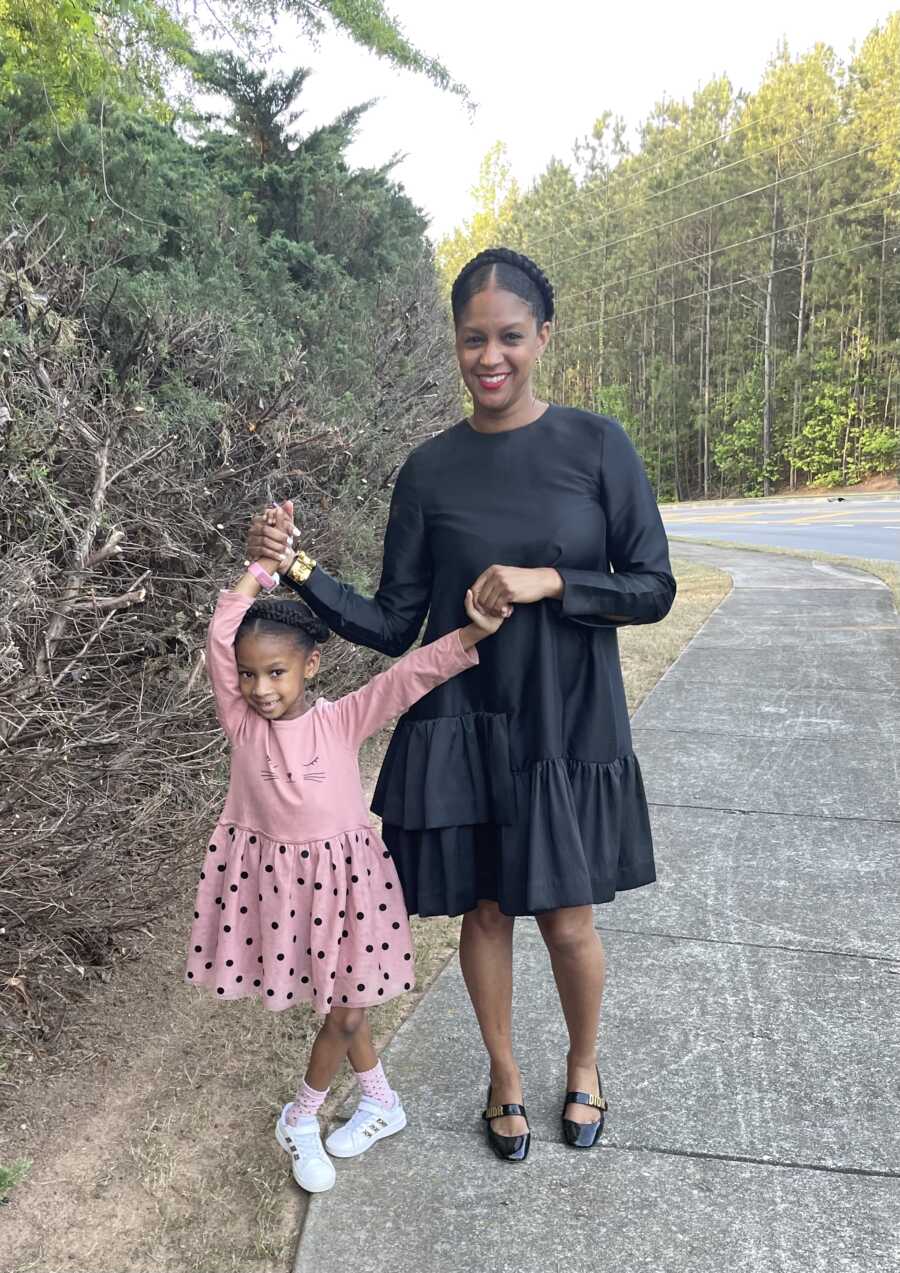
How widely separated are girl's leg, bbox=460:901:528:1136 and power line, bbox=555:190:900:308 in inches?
1481

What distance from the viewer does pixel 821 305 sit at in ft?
119

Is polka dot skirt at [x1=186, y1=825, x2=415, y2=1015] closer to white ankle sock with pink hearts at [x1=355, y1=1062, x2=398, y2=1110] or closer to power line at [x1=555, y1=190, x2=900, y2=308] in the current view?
white ankle sock with pink hearts at [x1=355, y1=1062, x2=398, y2=1110]

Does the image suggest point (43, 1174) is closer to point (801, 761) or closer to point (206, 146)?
point (801, 761)

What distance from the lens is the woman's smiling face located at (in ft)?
6.78

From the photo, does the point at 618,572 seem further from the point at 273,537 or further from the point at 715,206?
the point at 715,206

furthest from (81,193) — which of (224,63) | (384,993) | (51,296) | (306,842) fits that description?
(384,993)

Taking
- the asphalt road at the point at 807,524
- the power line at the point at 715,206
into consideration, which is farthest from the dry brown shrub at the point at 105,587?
the power line at the point at 715,206

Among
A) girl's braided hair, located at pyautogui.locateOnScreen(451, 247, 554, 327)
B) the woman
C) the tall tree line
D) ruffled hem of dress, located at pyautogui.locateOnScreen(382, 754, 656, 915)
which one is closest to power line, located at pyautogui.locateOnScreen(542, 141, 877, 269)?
the tall tree line

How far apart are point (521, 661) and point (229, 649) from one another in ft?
1.96

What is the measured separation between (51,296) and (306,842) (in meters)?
1.97

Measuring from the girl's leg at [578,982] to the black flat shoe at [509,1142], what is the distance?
0.11m

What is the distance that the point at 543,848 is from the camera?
2.06 meters

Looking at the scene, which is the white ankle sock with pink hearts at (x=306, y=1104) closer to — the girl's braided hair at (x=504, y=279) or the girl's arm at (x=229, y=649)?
the girl's arm at (x=229, y=649)

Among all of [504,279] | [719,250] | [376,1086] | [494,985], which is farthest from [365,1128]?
[719,250]
